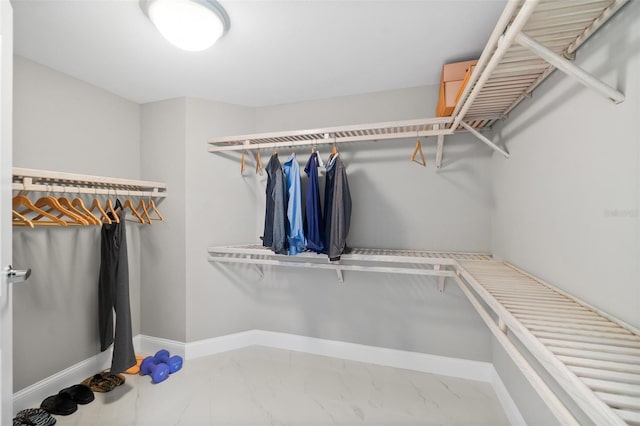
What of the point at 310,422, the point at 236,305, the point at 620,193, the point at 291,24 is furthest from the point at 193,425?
the point at 291,24

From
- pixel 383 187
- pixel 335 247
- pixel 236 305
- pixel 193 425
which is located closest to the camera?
pixel 193 425

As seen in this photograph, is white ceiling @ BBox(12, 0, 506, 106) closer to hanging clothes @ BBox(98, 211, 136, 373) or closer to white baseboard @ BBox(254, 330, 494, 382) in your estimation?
hanging clothes @ BBox(98, 211, 136, 373)

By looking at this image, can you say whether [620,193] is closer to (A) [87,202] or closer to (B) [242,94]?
(B) [242,94]

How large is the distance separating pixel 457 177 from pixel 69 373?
10.7 feet

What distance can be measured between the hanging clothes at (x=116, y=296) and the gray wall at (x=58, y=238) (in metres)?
0.16

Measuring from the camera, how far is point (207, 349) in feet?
7.60

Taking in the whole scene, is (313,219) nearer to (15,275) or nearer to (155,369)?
(15,275)

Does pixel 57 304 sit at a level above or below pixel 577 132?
below

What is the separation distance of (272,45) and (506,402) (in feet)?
8.83

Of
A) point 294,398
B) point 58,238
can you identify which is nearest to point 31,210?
point 58,238

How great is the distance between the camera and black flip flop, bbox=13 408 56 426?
4.85 feet

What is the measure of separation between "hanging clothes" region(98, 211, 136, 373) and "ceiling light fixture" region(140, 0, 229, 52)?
131 centimetres

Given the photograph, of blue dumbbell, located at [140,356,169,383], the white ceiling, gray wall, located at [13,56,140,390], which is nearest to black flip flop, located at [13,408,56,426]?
gray wall, located at [13,56,140,390]

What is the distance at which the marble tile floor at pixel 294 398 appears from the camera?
1590mm
